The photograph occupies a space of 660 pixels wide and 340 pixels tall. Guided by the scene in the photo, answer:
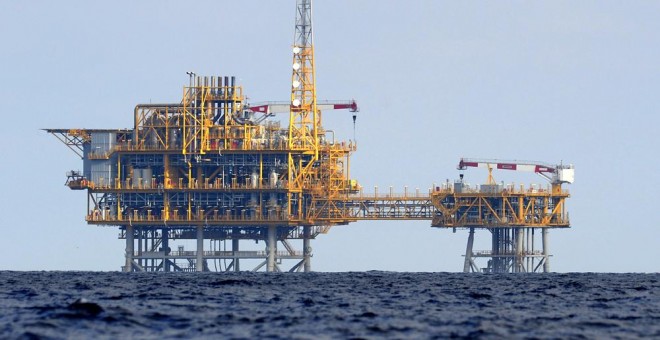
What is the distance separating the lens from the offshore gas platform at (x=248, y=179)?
500 ft

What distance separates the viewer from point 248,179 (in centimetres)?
15300

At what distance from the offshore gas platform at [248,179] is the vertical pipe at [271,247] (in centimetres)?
12

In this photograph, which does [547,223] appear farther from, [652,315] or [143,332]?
[143,332]

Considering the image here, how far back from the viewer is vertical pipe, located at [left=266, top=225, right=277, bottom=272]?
6265 inches

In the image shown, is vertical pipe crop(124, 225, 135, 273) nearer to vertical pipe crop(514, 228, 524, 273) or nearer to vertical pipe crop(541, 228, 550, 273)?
vertical pipe crop(514, 228, 524, 273)

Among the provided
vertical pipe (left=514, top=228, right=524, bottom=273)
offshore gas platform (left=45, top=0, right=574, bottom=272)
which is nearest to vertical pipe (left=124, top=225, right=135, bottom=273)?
offshore gas platform (left=45, top=0, right=574, bottom=272)

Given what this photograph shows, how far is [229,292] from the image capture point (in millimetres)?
66188

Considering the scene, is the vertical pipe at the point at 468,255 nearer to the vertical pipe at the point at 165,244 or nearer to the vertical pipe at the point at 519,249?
the vertical pipe at the point at 519,249

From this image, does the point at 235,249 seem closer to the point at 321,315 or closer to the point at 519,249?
the point at 519,249

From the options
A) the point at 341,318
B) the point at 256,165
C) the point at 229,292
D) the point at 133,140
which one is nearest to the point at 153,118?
the point at 133,140

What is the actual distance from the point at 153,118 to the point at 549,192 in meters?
46.8

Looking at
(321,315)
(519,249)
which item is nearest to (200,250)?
(519,249)

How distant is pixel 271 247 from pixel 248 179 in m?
11.1

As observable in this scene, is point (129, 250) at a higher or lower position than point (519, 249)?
higher
